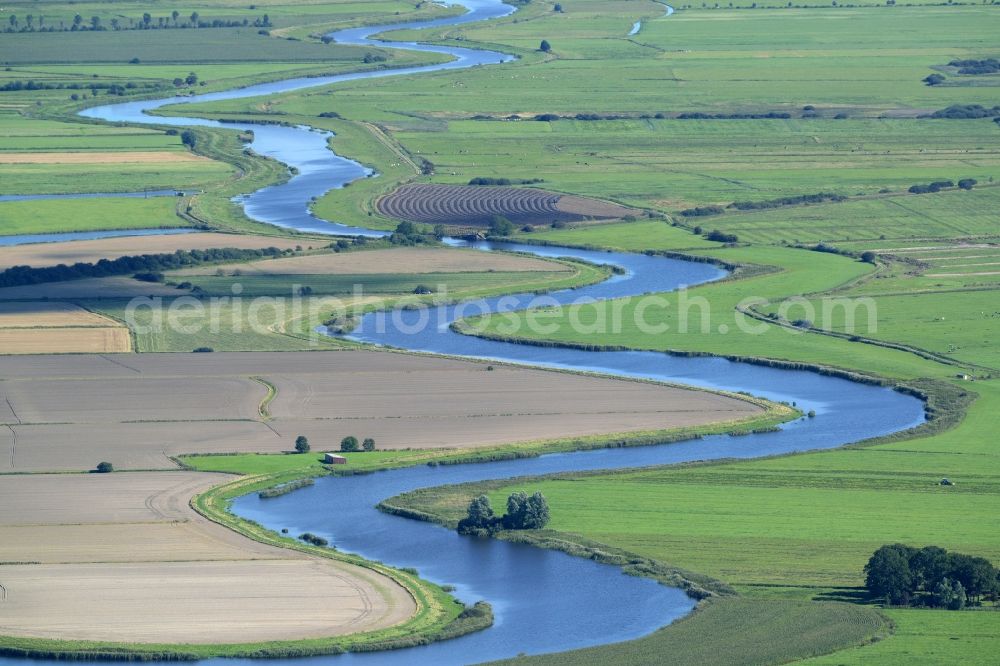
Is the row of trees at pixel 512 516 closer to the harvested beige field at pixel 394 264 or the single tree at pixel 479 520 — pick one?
the single tree at pixel 479 520

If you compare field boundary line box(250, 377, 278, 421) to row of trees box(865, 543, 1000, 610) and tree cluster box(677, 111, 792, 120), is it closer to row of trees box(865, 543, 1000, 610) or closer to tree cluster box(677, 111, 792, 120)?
row of trees box(865, 543, 1000, 610)

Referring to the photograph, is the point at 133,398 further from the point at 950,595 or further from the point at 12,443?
the point at 950,595

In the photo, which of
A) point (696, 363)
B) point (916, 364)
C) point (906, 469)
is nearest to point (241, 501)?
point (906, 469)

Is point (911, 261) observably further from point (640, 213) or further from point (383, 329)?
point (383, 329)

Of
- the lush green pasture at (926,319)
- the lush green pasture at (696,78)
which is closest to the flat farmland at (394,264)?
the lush green pasture at (926,319)

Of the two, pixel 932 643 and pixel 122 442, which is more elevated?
pixel 122 442

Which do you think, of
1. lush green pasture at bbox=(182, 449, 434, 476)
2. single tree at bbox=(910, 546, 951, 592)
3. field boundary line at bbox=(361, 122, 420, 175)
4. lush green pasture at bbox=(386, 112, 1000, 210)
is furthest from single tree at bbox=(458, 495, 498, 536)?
field boundary line at bbox=(361, 122, 420, 175)

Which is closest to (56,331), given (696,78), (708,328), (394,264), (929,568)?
(394,264)
